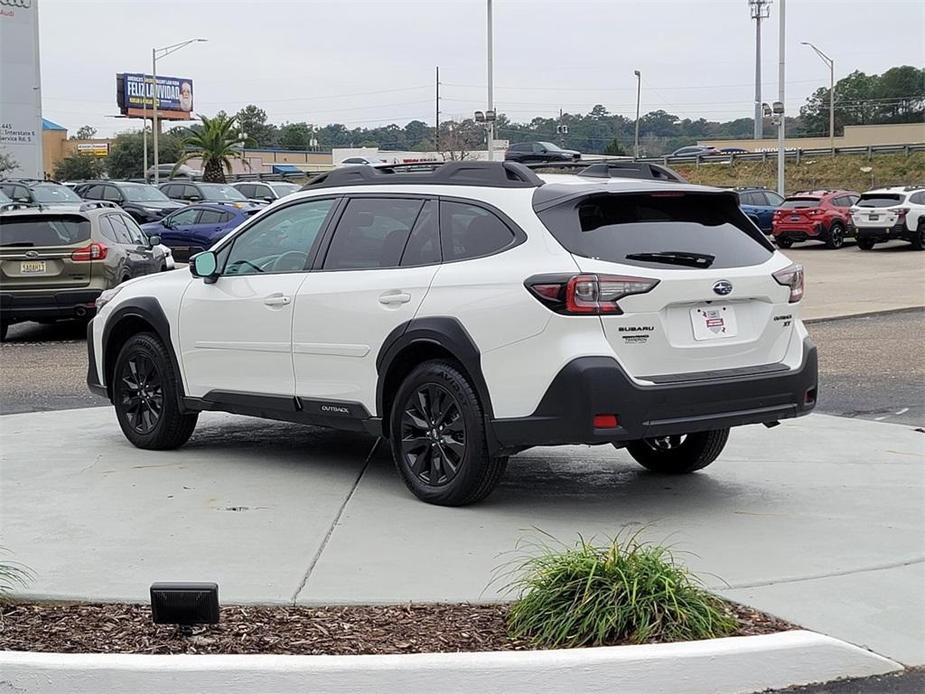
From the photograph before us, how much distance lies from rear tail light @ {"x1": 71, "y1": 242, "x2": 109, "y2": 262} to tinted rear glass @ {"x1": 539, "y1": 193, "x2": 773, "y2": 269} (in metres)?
10.8

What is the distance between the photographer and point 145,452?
8914mm

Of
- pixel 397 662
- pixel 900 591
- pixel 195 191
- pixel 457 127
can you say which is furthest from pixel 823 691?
pixel 457 127

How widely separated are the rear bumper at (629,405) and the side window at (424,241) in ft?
3.78

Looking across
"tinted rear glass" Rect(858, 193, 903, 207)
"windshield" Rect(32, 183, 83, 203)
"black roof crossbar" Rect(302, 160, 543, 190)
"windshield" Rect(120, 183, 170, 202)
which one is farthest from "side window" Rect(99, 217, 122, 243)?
"tinted rear glass" Rect(858, 193, 903, 207)

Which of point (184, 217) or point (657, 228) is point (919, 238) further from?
point (657, 228)

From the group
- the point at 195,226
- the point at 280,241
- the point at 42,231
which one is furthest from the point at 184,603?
the point at 195,226

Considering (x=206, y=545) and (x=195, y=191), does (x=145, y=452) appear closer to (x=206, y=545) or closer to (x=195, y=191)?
(x=206, y=545)

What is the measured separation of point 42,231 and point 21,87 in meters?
47.8

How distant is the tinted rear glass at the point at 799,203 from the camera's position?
3850cm

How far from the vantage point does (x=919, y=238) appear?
36.6 meters

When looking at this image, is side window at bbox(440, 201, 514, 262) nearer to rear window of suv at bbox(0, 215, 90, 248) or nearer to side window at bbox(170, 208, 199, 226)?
rear window of suv at bbox(0, 215, 90, 248)

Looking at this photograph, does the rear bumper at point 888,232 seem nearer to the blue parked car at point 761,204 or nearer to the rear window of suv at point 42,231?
the blue parked car at point 761,204

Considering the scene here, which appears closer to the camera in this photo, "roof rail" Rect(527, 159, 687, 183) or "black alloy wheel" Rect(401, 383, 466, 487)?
"black alloy wheel" Rect(401, 383, 466, 487)

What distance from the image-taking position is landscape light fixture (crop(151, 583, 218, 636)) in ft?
16.1
